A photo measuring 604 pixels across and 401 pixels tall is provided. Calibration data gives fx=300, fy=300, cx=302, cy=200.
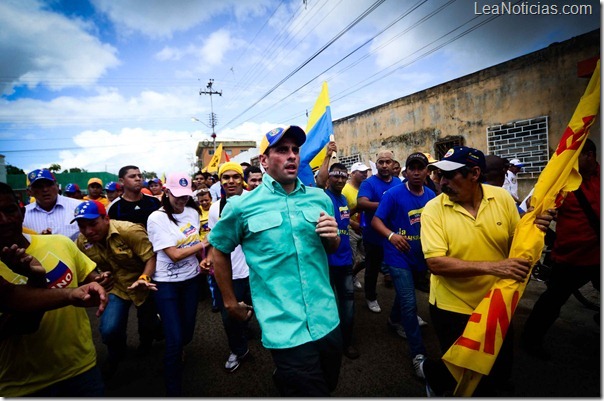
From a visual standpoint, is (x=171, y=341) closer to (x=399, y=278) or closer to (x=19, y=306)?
(x=19, y=306)

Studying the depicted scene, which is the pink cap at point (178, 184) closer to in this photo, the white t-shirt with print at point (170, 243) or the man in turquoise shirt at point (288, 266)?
the white t-shirt with print at point (170, 243)

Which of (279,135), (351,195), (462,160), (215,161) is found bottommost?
(351,195)

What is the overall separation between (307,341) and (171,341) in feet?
4.88

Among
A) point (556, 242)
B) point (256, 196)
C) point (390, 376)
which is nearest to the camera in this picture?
point (256, 196)

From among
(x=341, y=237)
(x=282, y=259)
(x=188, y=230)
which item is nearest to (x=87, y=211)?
(x=188, y=230)

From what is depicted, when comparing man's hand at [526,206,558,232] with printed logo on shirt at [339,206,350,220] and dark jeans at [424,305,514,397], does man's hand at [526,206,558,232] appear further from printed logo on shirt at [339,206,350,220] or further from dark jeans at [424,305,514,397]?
printed logo on shirt at [339,206,350,220]

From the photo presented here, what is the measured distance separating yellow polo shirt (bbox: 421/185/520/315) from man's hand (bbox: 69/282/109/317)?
2090 millimetres

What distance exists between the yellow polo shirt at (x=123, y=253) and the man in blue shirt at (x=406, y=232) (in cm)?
247

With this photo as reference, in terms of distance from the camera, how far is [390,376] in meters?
2.94

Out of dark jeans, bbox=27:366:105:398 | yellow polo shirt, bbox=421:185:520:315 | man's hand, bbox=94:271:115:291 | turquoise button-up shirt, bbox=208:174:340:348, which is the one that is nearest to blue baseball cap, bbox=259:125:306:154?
turquoise button-up shirt, bbox=208:174:340:348

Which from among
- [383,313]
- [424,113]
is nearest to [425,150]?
[424,113]

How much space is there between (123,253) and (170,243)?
0.51 metres

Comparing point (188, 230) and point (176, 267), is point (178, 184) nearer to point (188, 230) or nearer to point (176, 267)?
point (188, 230)

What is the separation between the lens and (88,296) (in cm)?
157
